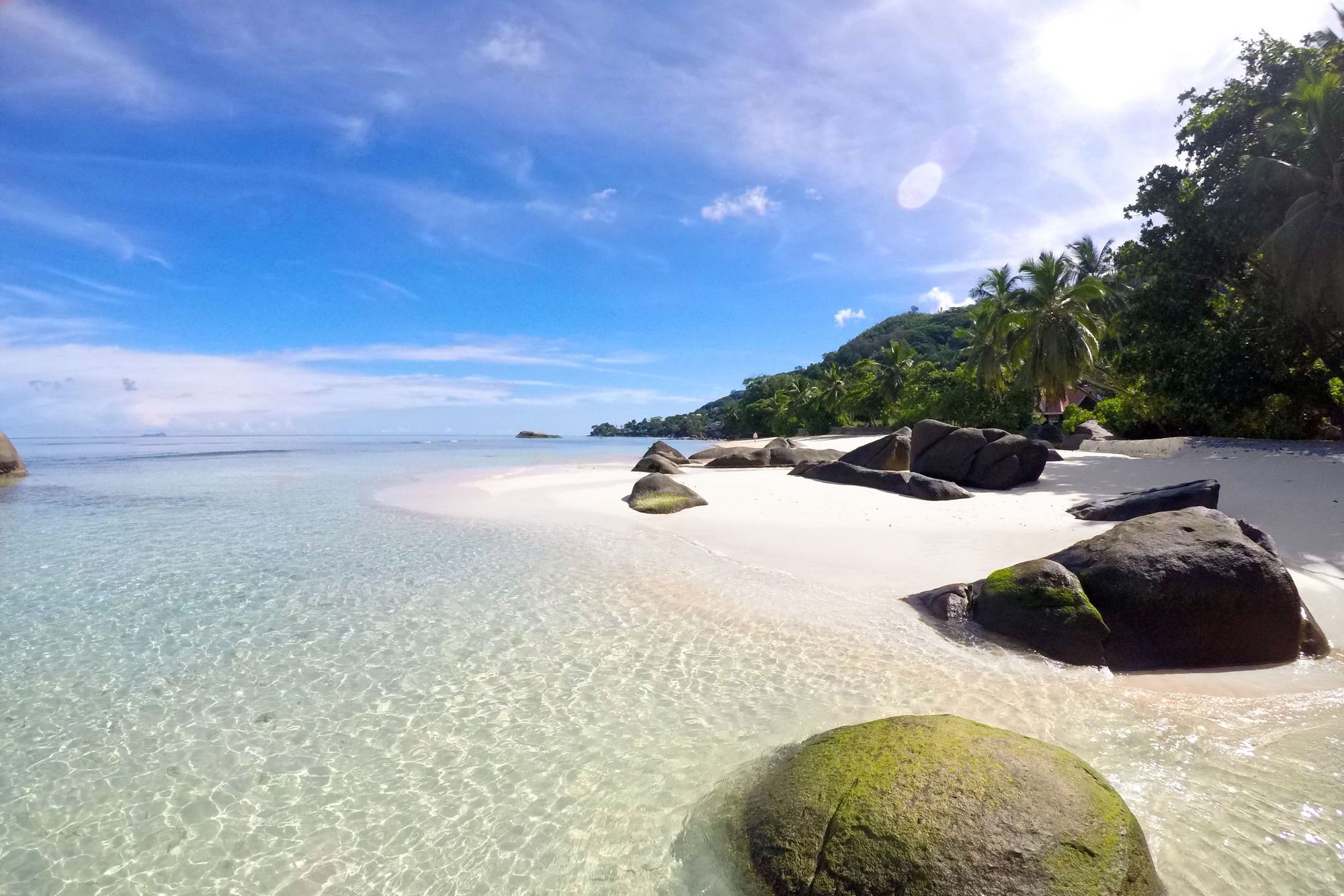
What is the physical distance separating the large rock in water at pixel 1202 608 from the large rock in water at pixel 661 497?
10.3m

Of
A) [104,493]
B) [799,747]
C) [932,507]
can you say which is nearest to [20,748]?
[799,747]

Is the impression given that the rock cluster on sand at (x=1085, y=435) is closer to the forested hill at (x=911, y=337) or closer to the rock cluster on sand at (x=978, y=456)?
the rock cluster on sand at (x=978, y=456)

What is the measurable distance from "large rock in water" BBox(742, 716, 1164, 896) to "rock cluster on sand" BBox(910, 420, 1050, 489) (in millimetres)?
15017

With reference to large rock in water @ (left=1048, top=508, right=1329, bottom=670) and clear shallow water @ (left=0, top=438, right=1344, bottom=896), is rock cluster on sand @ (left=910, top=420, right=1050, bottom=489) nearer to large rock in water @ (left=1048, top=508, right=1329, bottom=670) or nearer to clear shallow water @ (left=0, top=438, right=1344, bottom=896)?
clear shallow water @ (left=0, top=438, right=1344, bottom=896)

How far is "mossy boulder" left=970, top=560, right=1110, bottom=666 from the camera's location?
20.5 ft

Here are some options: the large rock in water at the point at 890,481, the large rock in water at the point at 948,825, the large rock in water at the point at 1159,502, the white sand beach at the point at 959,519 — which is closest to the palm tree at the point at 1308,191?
the white sand beach at the point at 959,519

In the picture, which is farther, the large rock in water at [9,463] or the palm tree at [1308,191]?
the large rock in water at [9,463]

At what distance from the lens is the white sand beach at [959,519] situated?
8453mm

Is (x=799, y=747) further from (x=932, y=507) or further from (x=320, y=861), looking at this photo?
(x=932, y=507)

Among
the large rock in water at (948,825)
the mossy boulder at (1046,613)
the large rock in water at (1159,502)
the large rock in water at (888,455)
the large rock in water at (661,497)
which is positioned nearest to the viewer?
the large rock in water at (948,825)

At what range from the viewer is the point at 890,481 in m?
17.0

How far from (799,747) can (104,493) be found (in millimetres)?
28100

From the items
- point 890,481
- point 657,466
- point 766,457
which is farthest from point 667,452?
point 890,481

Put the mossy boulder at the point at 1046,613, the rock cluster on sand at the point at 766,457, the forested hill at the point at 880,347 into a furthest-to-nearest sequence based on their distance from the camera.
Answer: the forested hill at the point at 880,347 < the rock cluster on sand at the point at 766,457 < the mossy boulder at the point at 1046,613
